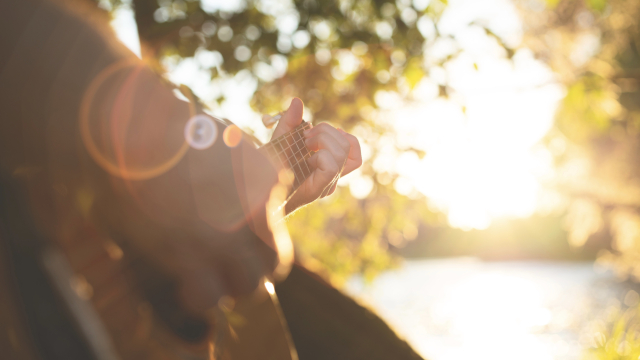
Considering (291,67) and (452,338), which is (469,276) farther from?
(291,67)

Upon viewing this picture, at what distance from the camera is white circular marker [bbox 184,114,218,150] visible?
2.66 ft

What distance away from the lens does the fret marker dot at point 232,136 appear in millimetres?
874

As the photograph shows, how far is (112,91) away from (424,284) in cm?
3024

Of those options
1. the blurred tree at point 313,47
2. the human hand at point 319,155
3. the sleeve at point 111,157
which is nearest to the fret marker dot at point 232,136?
the sleeve at point 111,157

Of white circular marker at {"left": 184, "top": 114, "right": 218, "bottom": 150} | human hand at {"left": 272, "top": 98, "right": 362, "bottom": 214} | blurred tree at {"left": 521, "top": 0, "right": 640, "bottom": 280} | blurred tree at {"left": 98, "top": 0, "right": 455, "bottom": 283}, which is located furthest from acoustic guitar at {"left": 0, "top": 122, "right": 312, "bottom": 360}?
blurred tree at {"left": 521, "top": 0, "right": 640, "bottom": 280}

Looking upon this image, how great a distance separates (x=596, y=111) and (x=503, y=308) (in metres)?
16.9

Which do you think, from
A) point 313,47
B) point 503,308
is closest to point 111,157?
point 313,47

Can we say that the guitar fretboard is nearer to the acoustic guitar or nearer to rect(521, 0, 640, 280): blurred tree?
the acoustic guitar

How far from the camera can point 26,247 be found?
0.69 m

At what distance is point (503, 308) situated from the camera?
1798cm

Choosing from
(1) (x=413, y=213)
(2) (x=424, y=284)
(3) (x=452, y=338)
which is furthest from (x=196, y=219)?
(2) (x=424, y=284)

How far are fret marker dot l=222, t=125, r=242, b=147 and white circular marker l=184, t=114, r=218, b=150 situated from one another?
0.02 meters

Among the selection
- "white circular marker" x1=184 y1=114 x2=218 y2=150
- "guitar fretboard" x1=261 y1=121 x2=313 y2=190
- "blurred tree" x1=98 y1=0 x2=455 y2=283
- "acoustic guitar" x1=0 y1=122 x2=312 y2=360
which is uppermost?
"blurred tree" x1=98 y1=0 x2=455 y2=283

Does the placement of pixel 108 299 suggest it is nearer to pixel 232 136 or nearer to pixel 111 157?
pixel 111 157
